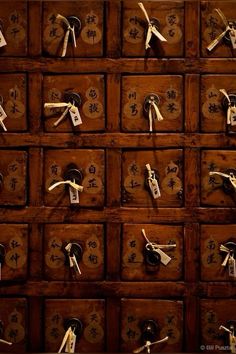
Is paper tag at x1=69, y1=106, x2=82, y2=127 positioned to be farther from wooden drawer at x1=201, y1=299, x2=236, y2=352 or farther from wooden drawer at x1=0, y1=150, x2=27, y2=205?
wooden drawer at x1=201, y1=299, x2=236, y2=352

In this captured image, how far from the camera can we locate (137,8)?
1569 millimetres

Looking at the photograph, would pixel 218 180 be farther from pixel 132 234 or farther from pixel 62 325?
pixel 62 325

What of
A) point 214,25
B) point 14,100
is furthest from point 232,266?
point 14,100

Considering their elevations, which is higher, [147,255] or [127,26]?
[127,26]

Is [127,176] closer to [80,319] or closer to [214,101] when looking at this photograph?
[214,101]

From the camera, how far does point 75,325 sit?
157 cm

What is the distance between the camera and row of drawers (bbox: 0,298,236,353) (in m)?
1.58

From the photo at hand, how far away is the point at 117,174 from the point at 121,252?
33cm

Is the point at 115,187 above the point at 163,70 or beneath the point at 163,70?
beneath

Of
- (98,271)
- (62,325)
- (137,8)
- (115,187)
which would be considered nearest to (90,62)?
(137,8)

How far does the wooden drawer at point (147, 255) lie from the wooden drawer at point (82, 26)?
76 cm

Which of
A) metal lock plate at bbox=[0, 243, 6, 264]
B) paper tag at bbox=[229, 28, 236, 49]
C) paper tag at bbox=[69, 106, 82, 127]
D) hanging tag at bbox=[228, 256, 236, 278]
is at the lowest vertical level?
hanging tag at bbox=[228, 256, 236, 278]

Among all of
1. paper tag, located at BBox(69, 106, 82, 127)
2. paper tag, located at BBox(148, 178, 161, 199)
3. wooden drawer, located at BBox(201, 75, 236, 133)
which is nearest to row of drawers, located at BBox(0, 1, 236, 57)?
wooden drawer, located at BBox(201, 75, 236, 133)

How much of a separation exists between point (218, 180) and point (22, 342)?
1.07 meters
